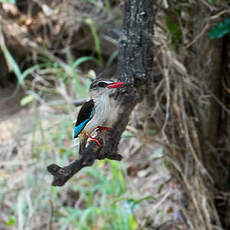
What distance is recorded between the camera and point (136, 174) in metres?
4.22

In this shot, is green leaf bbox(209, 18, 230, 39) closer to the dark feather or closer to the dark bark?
the dark bark

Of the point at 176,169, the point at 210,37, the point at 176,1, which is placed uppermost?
the point at 176,1

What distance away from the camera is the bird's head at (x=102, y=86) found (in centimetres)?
127

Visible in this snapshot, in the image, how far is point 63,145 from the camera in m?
4.48

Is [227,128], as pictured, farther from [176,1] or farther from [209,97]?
[176,1]

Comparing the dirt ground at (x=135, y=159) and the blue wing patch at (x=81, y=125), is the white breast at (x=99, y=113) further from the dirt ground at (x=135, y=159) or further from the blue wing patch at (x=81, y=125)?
the dirt ground at (x=135, y=159)

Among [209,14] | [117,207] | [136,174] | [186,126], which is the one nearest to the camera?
[209,14]

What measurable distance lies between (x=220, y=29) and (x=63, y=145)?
8.70ft

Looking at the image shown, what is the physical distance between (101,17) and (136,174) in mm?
2433

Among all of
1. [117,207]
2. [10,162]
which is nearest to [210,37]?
[117,207]

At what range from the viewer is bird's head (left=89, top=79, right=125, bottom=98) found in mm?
1272

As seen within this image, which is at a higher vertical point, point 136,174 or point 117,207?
point 136,174

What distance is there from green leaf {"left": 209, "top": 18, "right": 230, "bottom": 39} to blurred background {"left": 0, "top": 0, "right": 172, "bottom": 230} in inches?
13.5

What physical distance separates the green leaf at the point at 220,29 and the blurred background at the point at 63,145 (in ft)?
1.13
